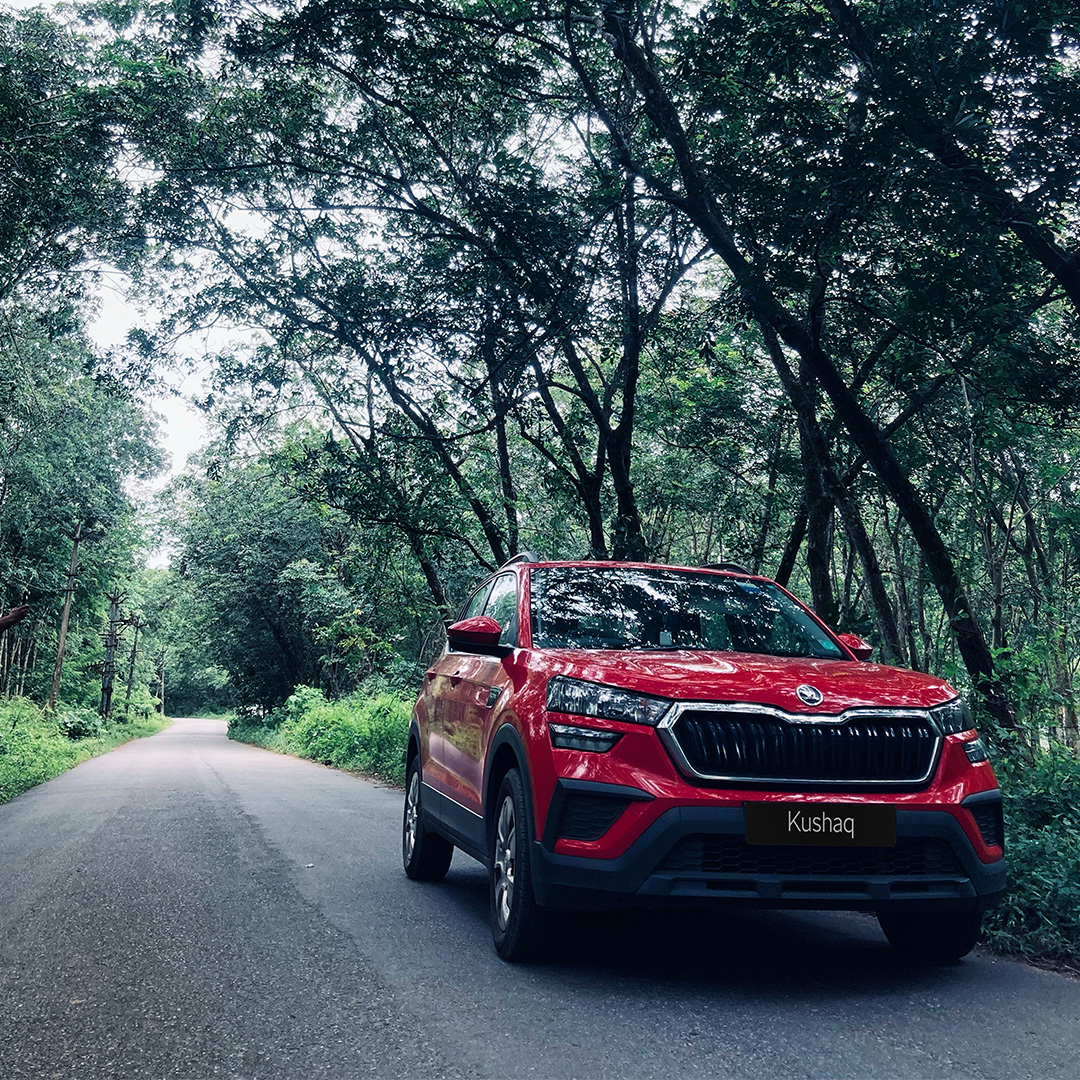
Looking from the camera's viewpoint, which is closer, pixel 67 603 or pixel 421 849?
pixel 421 849

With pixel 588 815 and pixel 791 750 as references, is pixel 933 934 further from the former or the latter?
pixel 588 815

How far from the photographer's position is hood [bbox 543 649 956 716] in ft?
13.4

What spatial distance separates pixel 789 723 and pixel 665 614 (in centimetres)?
144

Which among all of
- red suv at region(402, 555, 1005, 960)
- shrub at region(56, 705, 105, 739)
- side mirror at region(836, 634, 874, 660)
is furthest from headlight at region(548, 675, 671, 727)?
shrub at region(56, 705, 105, 739)

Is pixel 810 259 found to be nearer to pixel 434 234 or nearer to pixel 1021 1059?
pixel 434 234

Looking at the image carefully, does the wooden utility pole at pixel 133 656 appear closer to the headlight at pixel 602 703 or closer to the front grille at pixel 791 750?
the headlight at pixel 602 703

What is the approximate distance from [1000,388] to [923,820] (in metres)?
5.38

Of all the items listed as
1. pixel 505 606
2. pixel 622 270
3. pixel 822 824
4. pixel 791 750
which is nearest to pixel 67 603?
pixel 622 270

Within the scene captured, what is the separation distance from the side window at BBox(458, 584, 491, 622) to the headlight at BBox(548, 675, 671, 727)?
2.55 meters

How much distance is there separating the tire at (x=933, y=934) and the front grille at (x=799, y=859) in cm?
43

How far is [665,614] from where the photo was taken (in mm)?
5398

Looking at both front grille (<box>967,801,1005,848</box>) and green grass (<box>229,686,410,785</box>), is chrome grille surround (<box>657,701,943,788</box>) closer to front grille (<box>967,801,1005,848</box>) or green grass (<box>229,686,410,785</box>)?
front grille (<box>967,801,1005,848</box>)

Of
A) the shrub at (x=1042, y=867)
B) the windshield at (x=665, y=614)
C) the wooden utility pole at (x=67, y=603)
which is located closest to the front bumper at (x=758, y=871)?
the shrub at (x=1042, y=867)

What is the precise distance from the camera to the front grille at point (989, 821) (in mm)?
4145
